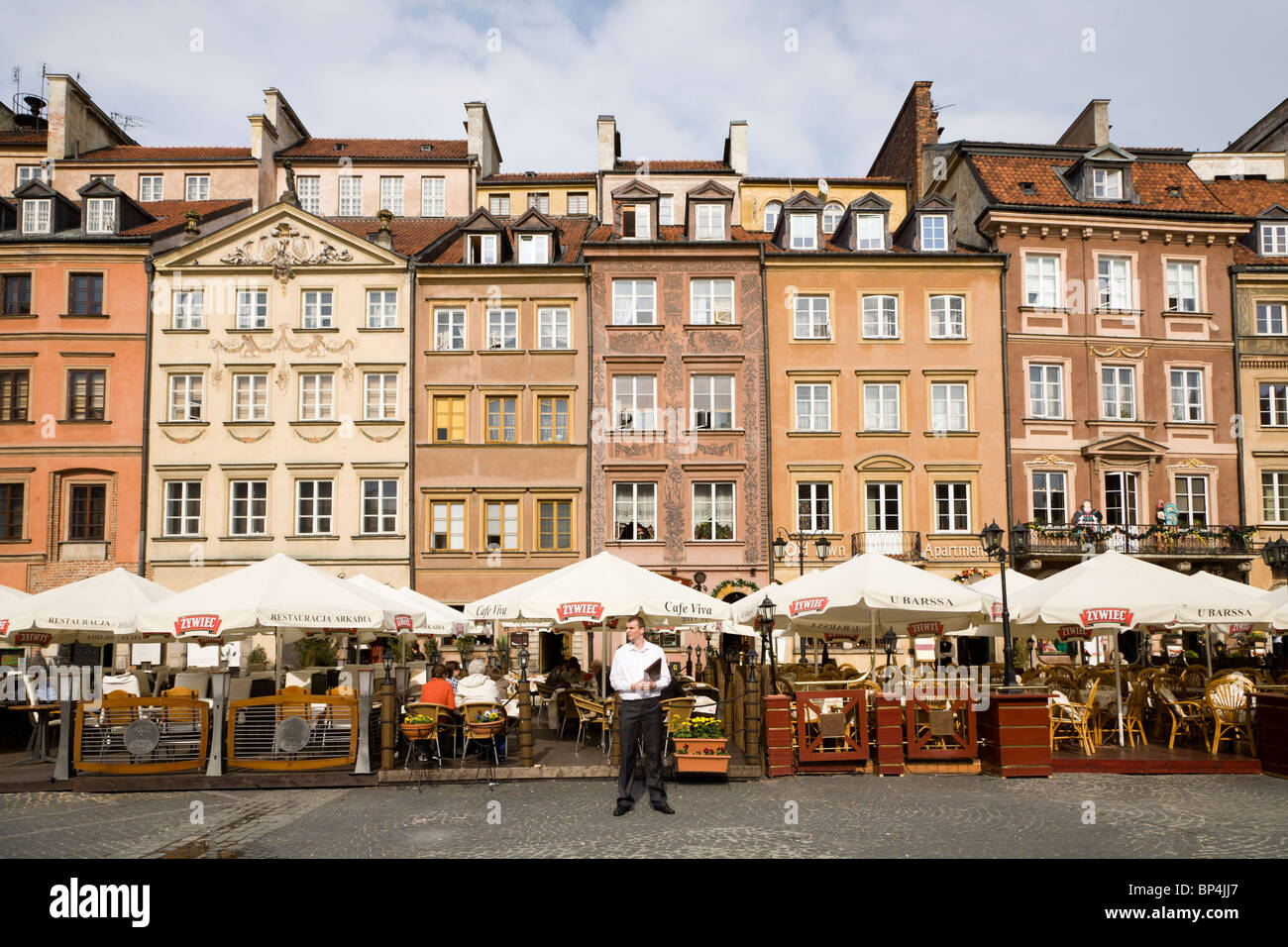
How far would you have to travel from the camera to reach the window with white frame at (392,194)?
39.3m

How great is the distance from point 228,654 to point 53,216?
15.2 m

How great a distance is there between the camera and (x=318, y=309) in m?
32.8

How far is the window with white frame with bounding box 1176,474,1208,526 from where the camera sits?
3238 centimetres

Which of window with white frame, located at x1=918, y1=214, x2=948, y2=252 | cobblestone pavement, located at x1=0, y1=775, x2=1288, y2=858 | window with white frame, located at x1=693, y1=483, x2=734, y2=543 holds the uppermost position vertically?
window with white frame, located at x1=918, y1=214, x2=948, y2=252

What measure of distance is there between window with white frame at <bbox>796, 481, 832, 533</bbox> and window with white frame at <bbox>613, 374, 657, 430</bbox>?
4.86 m

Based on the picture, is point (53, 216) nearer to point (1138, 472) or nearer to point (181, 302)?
point (181, 302)

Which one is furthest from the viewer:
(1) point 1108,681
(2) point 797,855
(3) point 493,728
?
(1) point 1108,681

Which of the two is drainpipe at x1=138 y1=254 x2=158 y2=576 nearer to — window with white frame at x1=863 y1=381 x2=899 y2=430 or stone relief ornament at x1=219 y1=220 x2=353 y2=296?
stone relief ornament at x1=219 y1=220 x2=353 y2=296

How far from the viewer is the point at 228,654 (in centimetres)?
3022

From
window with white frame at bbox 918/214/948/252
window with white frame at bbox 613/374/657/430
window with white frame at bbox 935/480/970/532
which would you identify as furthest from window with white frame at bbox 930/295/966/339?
window with white frame at bbox 613/374/657/430

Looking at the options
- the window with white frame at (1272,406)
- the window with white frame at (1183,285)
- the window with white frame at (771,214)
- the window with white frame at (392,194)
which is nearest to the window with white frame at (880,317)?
the window with white frame at (771,214)

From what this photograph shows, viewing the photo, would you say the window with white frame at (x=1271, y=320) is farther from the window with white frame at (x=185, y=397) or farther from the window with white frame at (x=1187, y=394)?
the window with white frame at (x=185, y=397)

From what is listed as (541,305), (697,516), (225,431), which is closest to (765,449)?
(697,516)

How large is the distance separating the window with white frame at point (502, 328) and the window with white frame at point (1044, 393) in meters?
15.7
